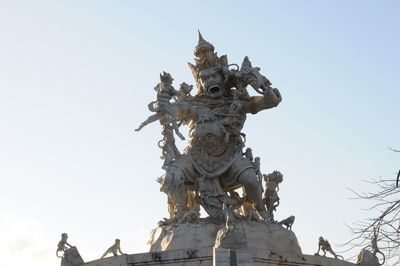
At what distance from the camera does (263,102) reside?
19281mm

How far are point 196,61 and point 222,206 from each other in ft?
14.2

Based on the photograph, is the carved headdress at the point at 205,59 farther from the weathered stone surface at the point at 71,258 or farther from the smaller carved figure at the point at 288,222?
the weathered stone surface at the point at 71,258

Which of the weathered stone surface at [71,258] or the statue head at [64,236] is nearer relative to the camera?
the weathered stone surface at [71,258]

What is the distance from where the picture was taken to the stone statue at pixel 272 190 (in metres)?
18.7

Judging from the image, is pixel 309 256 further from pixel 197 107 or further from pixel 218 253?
pixel 197 107

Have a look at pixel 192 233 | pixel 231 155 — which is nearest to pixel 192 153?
pixel 231 155

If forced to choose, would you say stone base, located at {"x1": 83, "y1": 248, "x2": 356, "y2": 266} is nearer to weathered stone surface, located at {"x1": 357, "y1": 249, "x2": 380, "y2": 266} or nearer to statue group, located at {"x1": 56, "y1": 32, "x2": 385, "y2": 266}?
statue group, located at {"x1": 56, "y1": 32, "x2": 385, "y2": 266}

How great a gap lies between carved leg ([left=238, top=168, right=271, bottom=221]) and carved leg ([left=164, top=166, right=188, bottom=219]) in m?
1.50

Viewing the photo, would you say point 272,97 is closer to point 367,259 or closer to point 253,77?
point 253,77

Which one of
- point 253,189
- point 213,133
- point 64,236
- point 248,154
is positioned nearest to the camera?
point 64,236

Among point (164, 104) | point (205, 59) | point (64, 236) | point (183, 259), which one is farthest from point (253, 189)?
point (64, 236)

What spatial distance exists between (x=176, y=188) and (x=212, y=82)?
10.7 feet

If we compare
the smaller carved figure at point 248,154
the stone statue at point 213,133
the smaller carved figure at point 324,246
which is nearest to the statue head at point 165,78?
the stone statue at point 213,133

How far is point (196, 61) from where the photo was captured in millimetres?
20188
